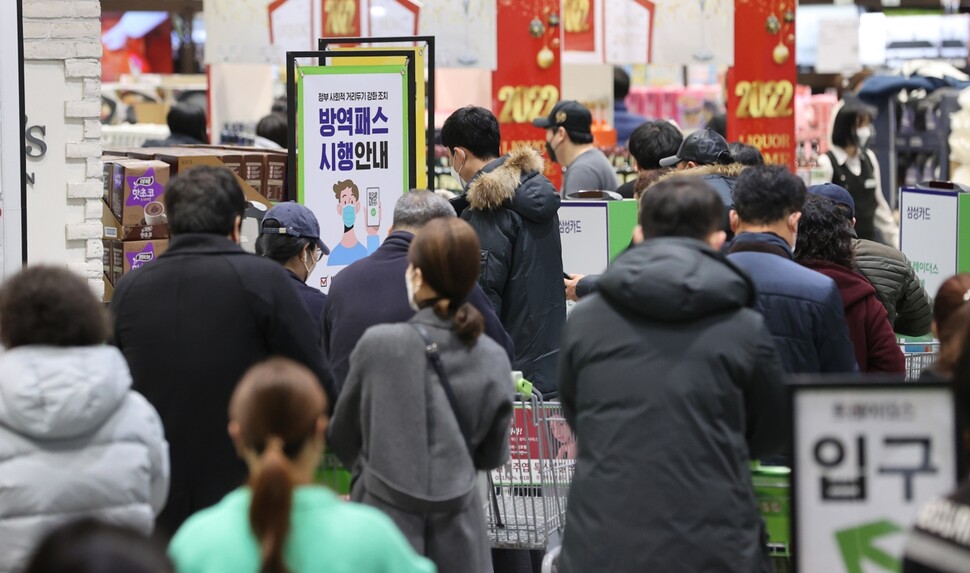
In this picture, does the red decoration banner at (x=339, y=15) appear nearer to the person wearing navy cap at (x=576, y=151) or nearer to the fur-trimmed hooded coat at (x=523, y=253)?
the person wearing navy cap at (x=576, y=151)

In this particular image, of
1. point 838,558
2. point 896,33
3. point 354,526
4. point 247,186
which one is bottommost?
point 838,558

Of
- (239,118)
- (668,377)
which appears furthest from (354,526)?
(239,118)

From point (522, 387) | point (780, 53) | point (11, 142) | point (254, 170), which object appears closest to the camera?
point (522, 387)

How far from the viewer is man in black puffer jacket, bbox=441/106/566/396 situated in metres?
5.53

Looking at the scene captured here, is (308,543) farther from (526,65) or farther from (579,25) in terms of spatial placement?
(579,25)

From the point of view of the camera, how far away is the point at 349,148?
6027 mm

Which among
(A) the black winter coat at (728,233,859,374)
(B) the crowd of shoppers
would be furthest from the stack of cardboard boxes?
(A) the black winter coat at (728,233,859,374)

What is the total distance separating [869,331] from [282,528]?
2630mm

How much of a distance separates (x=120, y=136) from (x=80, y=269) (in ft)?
23.0

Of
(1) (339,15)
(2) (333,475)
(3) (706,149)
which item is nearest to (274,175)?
(3) (706,149)

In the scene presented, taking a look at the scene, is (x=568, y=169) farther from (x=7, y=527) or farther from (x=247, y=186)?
(x=7, y=527)

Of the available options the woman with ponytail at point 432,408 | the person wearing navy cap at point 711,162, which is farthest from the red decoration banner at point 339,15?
the woman with ponytail at point 432,408

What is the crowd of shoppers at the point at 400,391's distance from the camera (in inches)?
104

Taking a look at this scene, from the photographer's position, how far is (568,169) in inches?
310
